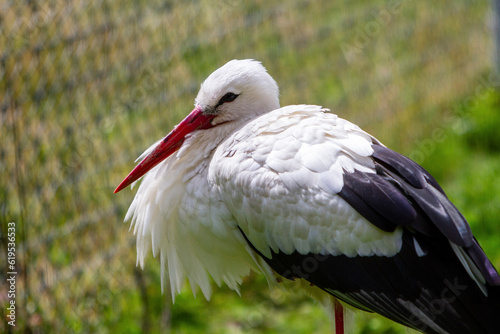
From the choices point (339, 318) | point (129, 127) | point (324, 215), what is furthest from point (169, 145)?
point (129, 127)

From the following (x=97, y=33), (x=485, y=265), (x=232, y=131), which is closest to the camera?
(x=485, y=265)

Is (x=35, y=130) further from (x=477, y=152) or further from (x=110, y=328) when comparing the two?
(x=477, y=152)

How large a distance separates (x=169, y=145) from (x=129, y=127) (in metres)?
1.17

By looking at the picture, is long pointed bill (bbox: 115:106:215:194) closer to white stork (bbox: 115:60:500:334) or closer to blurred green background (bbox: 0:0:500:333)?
white stork (bbox: 115:60:500:334)

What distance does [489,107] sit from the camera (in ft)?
19.8

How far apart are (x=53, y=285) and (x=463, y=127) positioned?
3799 millimetres

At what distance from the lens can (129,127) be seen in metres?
3.93

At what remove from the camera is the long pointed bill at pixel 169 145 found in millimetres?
2818

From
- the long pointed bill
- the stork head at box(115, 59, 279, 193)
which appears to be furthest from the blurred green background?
the stork head at box(115, 59, 279, 193)

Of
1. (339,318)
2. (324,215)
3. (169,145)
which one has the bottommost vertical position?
(339,318)

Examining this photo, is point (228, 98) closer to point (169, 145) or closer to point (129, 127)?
point (169, 145)

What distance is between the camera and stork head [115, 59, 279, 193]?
2.80 meters

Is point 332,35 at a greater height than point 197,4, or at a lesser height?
lesser

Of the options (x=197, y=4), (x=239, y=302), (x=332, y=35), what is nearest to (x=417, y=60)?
(x=332, y=35)
